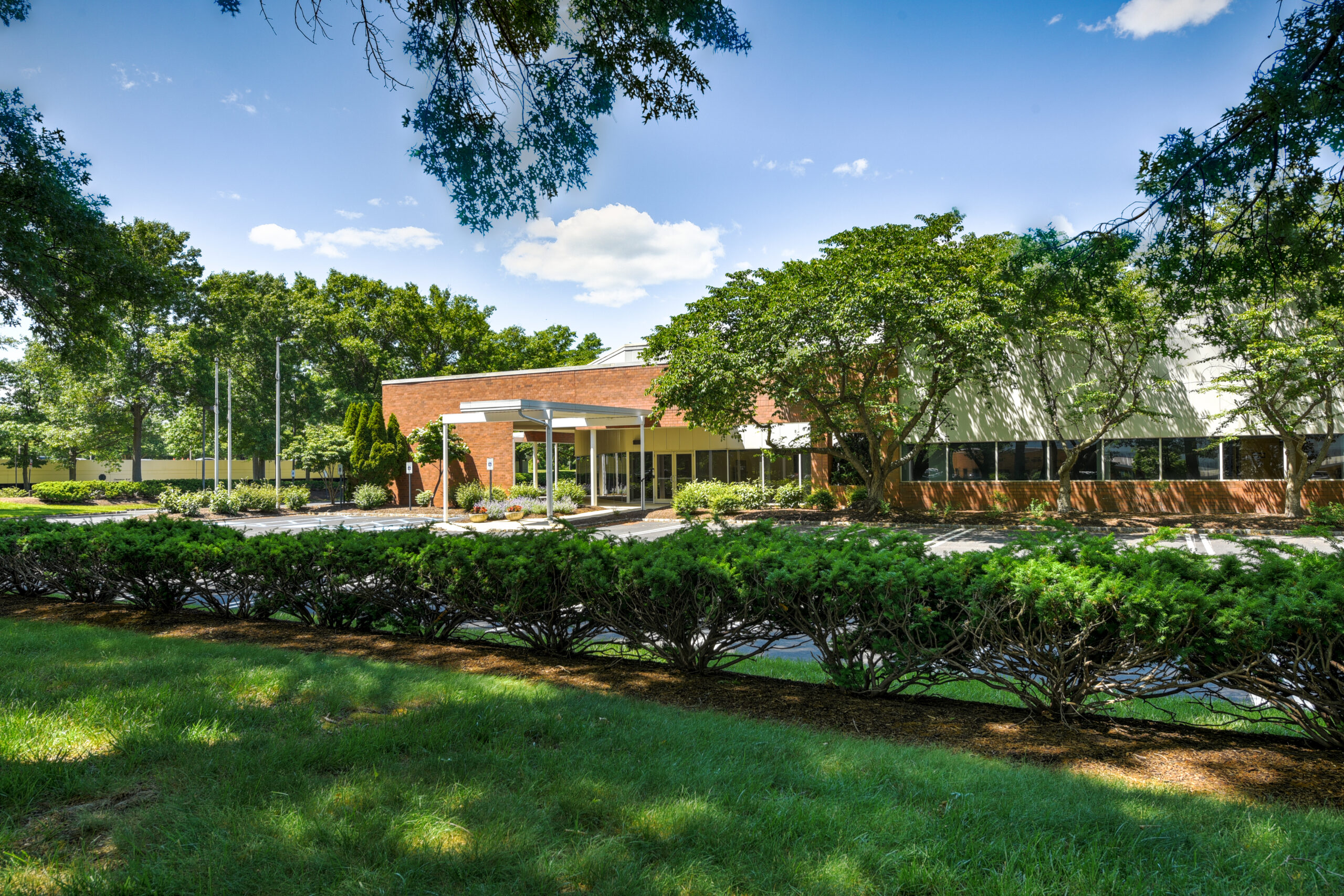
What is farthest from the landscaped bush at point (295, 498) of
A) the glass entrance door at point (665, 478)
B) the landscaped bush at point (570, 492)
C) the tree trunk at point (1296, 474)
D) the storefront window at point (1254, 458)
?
the tree trunk at point (1296, 474)

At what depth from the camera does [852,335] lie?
1975cm

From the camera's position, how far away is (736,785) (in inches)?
130

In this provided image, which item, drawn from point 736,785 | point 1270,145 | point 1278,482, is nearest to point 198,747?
point 736,785

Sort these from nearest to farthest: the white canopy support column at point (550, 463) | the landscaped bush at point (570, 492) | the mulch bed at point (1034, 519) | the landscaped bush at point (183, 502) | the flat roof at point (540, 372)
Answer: the mulch bed at point (1034, 519) → the white canopy support column at point (550, 463) → the landscaped bush at point (570, 492) → the landscaped bush at point (183, 502) → the flat roof at point (540, 372)

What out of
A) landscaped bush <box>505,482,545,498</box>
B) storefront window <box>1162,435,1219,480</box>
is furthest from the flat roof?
storefront window <box>1162,435,1219,480</box>

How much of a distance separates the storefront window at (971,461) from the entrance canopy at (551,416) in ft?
34.5

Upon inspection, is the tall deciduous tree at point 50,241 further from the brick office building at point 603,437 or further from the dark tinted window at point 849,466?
the dark tinted window at point 849,466

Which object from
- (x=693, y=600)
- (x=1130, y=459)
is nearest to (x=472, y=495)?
(x=1130, y=459)

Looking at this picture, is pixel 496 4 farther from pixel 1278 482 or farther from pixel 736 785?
pixel 1278 482

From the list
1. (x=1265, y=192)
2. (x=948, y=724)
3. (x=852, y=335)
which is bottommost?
Answer: (x=948, y=724)

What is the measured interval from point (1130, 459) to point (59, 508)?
151 ft

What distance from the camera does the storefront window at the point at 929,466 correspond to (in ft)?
82.7

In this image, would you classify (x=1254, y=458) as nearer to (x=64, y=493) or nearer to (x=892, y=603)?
(x=892, y=603)

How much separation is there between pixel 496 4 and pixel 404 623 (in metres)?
5.51
